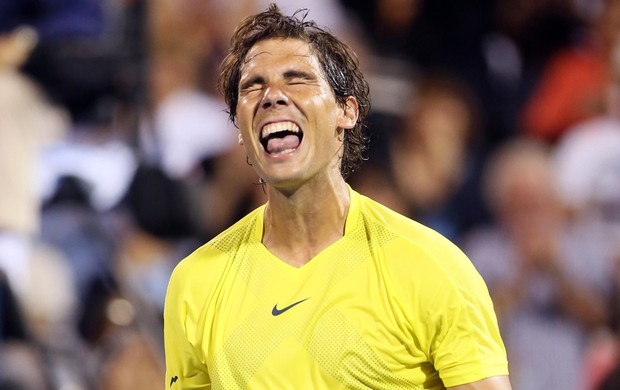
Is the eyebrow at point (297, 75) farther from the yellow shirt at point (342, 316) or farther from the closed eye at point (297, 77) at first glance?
the yellow shirt at point (342, 316)

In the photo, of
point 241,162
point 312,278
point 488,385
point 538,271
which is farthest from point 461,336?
point 241,162

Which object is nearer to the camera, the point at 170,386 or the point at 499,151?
the point at 170,386

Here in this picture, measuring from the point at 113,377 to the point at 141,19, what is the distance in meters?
1.85

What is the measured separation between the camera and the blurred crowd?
16.6 ft

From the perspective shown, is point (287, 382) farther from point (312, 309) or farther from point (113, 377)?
point (113, 377)

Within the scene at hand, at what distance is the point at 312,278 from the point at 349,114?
0.46 meters

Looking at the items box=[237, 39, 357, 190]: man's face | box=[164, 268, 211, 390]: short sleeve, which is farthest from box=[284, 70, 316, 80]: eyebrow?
box=[164, 268, 211, 390]: short sleeve

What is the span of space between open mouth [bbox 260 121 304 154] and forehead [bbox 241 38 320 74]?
149 mm

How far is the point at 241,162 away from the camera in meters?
5.32

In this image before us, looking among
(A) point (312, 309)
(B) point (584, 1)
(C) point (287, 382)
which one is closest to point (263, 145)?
(A) point (312, 309)

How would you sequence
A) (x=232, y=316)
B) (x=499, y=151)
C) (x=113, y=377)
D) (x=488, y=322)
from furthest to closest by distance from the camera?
(x=499, y=151), (x=113, y=377), (x=232, y=316), (x=488, y=322)

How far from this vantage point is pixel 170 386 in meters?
2.59

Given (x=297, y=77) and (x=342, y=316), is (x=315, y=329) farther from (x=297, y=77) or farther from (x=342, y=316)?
(x=297, y=77)

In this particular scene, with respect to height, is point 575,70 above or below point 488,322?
above
